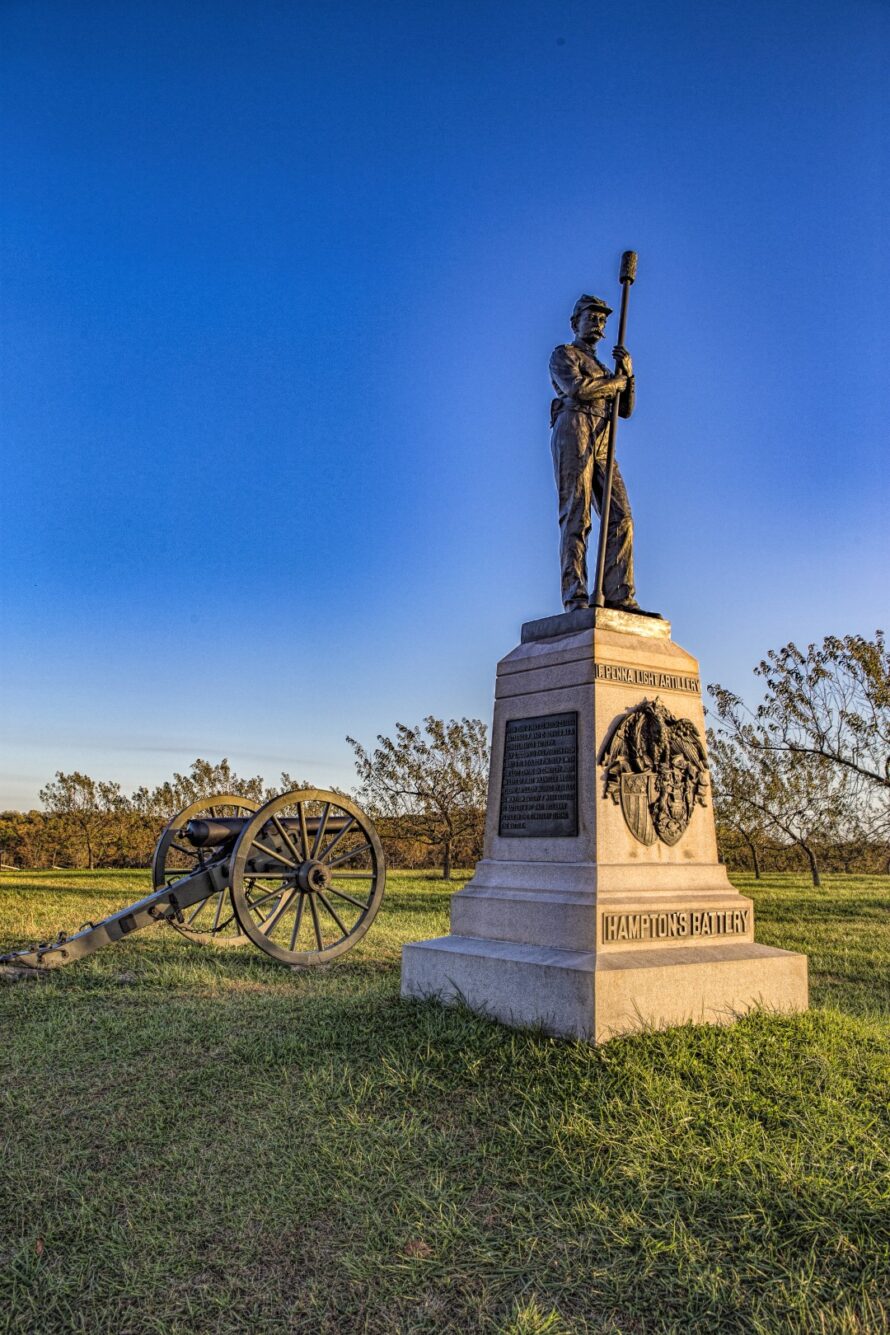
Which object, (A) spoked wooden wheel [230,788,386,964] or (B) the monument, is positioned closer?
(B) the monument

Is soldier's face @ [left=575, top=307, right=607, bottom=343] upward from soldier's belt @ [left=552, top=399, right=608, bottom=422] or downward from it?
upward

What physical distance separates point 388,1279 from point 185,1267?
27.4 inches

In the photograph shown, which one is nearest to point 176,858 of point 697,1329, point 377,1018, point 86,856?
point 86,856

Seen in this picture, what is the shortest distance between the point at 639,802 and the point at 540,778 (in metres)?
0.62

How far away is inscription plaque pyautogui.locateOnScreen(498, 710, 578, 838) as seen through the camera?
5727 mm

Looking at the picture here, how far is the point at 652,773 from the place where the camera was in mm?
5801

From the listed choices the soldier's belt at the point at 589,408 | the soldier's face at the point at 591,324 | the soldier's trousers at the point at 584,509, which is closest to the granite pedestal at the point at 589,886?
the soldier's trousers at the point at 584,509

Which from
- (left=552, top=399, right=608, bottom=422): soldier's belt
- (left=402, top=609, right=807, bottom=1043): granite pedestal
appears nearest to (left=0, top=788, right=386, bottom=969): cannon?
(left=402, top=609, right=807, bottom=1043): granite pedestal

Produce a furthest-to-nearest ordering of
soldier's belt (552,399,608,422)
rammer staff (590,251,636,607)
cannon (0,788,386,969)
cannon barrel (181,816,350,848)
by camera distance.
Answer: cannon barrel (181,816,350,848), cannon (0,788,386,969), soldier's belt (552,399,608,422), rammer staff (590,251,636,607)

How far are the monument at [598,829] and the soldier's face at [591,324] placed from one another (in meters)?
0.05

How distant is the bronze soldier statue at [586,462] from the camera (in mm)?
6523

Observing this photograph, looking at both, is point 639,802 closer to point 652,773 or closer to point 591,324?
point 652,773

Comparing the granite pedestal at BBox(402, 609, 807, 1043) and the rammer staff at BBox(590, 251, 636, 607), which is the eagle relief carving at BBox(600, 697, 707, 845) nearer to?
the granite pedestal at BBox(402, 609, 807, 1043)

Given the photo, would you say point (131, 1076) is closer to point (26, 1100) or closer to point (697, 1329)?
point (26, 1100)
